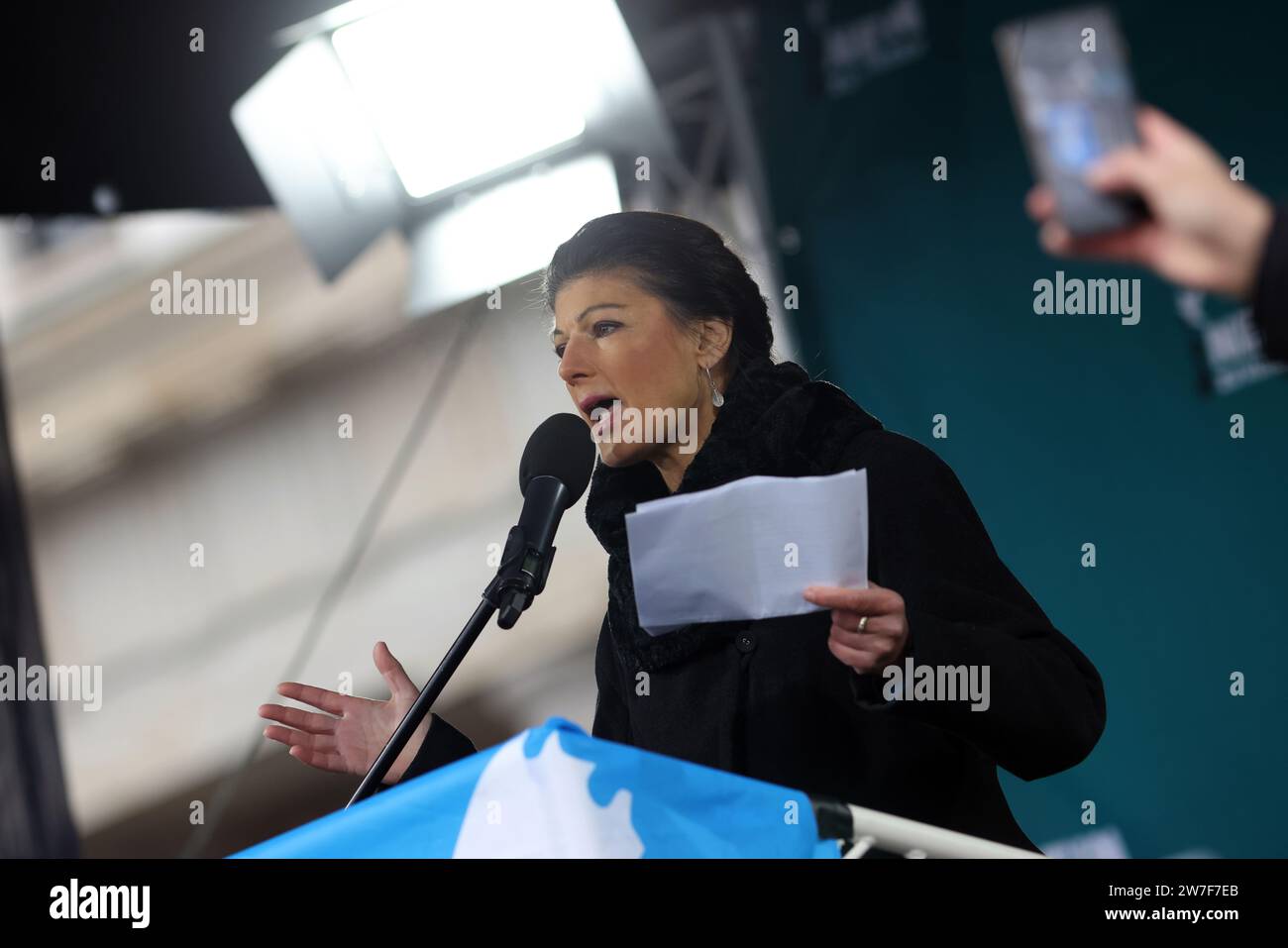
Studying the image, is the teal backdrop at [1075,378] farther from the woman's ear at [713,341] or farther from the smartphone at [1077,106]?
the smartphone at [1077,106]

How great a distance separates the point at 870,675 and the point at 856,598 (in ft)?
0.41

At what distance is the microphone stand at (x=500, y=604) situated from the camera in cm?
130

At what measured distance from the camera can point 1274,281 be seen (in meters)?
0.73

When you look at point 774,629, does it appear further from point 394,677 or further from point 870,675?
point 394,677

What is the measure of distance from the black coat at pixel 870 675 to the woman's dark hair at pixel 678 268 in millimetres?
156

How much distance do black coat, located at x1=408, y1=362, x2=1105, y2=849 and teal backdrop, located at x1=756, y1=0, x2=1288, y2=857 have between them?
4.62ft

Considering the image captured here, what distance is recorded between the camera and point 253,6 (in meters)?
2.83

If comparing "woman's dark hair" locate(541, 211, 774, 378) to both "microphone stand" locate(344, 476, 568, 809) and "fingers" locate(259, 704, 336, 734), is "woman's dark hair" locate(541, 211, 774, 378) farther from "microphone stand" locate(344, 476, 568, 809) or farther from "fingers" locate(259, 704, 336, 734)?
"fingers" locate(259, 704, 336, 734)

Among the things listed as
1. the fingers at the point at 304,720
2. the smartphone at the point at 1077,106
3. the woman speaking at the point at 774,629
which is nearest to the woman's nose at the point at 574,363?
the woman speaking at the point at 774,629

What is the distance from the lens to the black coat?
1.38 metres

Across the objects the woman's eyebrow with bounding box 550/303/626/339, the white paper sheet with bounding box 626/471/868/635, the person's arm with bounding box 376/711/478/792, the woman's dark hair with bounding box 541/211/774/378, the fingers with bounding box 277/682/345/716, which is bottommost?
the person's arm with bounding box 376/711/478/792

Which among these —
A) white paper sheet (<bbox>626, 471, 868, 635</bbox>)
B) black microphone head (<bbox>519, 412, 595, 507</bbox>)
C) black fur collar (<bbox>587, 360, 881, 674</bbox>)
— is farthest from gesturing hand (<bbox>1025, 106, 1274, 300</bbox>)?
black fur collar (<bbox>587, 360, 881, 674</bbox>)
